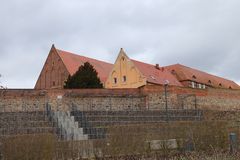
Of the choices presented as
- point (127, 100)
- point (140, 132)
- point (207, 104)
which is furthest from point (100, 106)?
point (140, 132)

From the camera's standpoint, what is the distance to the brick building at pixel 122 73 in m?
50.9

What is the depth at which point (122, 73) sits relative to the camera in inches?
2072

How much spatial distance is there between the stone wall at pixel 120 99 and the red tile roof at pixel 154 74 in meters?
16.5

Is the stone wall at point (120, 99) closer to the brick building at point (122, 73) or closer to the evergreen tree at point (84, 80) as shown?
the evergreen tree at point (84, 80)

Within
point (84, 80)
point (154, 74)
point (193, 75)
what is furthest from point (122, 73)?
point (193, 75)

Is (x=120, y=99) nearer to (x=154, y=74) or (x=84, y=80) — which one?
(x=84, y=80)

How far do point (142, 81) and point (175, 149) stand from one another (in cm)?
3053

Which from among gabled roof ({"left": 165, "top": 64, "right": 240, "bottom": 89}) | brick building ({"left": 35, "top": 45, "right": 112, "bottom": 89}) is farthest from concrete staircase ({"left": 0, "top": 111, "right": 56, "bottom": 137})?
gabled roof ({"left": 165, "top": 64, "right": 240, "bottom": 89})

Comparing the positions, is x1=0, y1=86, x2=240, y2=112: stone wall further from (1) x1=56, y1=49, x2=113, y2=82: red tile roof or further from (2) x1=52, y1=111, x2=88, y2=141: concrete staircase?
(1) x1=56, y1=49, x2=113, y2=82: red tile roof

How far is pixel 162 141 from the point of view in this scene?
61.1 ft

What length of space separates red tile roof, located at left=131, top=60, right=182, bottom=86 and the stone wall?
1647 cm

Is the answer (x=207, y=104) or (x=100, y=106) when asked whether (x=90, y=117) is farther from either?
(x=207, y=104)

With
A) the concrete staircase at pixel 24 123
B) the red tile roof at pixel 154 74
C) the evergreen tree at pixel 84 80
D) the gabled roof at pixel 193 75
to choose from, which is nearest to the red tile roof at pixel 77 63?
the red tile roof at pixel 154 74

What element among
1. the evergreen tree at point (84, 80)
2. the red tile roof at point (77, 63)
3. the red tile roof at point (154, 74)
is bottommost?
the evergreen tree at point (84, 80)
